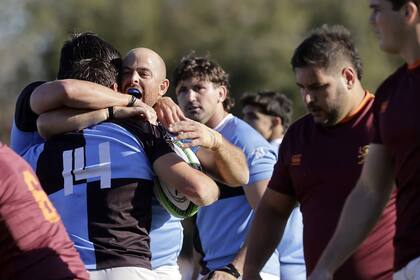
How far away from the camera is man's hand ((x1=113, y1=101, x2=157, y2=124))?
6179 millimetres

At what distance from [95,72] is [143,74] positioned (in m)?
0.31

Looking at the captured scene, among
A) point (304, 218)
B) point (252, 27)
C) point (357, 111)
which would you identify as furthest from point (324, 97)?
point (252, 27)

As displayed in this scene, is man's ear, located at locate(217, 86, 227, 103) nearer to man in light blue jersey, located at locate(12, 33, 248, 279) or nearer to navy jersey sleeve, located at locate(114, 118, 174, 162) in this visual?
man in light blue jersey, located at locate(12, 33, 248, 279)

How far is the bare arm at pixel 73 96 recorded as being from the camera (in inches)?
241

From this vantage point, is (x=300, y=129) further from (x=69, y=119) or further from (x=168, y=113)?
(x=69, y=119)

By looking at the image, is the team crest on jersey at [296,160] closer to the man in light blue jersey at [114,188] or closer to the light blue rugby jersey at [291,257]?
the man in light blue jersey at [114,188]

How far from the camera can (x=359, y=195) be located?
537 centimetres

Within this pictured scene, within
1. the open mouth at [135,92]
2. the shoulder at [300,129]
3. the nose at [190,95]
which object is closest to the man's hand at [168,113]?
the open mouth at [135,92]

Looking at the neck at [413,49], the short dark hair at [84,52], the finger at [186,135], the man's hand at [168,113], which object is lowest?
the finger at [186,135]

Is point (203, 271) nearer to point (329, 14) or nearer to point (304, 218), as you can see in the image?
point (304, 218)

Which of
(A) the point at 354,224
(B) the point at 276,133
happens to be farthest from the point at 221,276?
(B) the point at 276,133

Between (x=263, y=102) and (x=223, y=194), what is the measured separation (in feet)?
12.4

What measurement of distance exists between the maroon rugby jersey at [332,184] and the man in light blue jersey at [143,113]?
0.34m

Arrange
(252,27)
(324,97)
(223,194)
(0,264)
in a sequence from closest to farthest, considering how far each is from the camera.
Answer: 1. (0,264)
2. (324,97)
3. (223,194)
4. (252,27)
